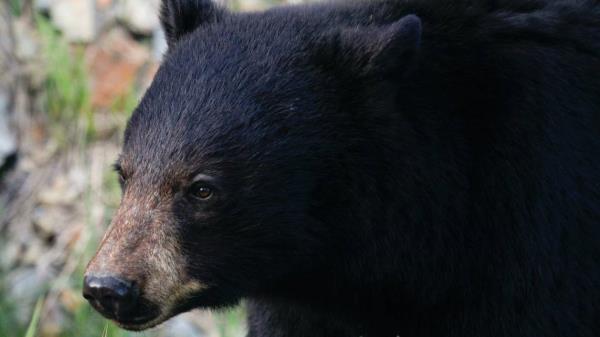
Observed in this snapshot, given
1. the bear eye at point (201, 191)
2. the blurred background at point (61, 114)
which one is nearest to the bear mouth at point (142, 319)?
the bear eye at point (201, 191)

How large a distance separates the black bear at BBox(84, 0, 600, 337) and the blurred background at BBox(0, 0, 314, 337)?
13.1 ft

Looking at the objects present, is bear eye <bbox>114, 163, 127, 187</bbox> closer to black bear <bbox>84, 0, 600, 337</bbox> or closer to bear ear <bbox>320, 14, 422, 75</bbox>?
black bear <bbox>84, 0, 600, 337</bbox>

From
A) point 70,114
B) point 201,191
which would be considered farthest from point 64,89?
point 201,191

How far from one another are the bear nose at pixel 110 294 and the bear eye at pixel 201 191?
0.37 meters

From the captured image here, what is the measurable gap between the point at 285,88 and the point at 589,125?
1093mm

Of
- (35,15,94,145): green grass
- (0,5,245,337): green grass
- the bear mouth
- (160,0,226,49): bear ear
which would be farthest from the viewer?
(35,15,94,145): green grass

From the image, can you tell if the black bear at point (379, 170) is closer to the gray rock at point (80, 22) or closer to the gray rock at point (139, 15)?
the gray rock at point (139, 15)

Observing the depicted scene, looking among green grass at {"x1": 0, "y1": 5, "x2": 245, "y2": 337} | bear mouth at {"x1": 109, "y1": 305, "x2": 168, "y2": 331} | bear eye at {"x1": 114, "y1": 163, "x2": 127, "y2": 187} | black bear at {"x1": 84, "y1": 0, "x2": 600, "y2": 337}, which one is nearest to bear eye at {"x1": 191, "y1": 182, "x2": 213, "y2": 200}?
black bear at {"x1": 84, "y1": 0, "x2": 600, "y2": 337}

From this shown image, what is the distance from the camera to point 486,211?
3818mm

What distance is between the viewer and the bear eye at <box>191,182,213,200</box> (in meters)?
3.55

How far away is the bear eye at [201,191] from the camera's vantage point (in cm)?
355

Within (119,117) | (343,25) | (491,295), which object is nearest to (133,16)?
(119,117)

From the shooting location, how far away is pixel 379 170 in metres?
3.71

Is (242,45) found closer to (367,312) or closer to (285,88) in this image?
(285,88)
